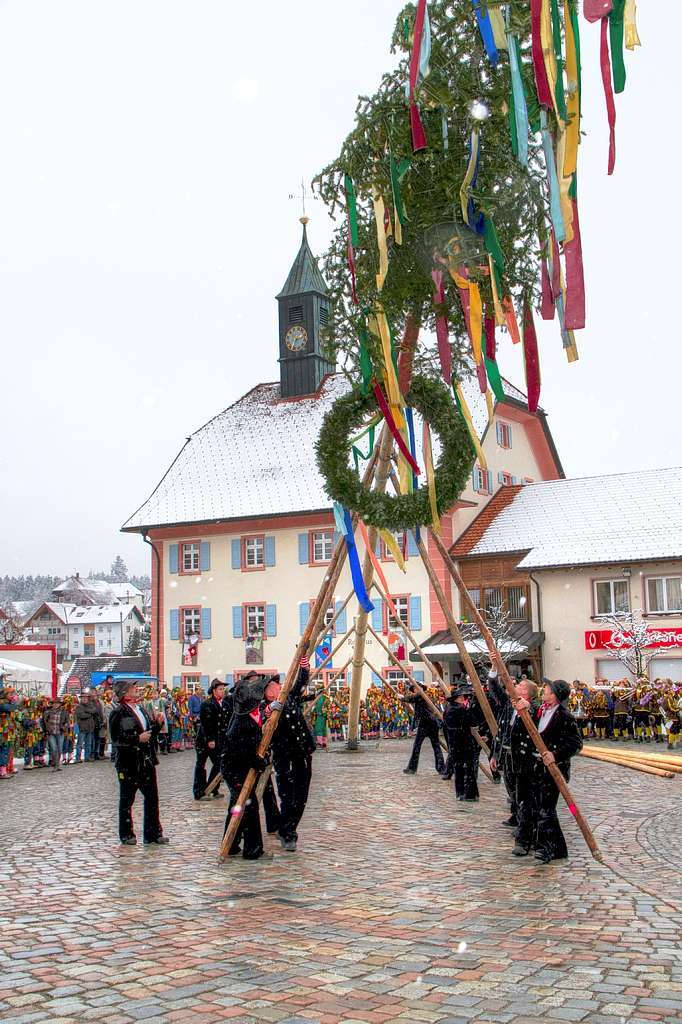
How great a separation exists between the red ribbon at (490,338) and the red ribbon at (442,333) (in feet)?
1.52

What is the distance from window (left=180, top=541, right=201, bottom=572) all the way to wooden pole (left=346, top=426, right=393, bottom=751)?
18.9 m

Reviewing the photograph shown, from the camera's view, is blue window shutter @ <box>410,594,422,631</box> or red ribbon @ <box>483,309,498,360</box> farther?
blue window shutter @ <box>410,594,422,631</box>

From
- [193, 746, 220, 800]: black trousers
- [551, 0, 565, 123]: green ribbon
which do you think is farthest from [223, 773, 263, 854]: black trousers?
[551, 0, 565, 123]: green ribbon

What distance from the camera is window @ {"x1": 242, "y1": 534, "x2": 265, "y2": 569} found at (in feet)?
128

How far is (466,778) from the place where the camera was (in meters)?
13.6

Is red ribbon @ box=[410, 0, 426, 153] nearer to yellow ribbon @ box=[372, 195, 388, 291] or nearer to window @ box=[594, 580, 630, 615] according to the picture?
yellow ribbon @ box=[372, 195, 388, 291]

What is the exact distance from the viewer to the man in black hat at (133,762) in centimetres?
1047

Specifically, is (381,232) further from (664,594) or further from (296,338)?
(296,338)

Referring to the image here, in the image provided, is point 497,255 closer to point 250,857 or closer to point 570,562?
point 250,857

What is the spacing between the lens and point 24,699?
2108 centimetres

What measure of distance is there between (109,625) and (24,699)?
335ft

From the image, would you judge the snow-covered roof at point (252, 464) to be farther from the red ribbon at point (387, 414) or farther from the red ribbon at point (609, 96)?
the red ribbon at point (609, 96)

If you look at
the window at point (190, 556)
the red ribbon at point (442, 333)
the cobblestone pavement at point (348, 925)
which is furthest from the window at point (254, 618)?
the red ribbon at point (442, 333)

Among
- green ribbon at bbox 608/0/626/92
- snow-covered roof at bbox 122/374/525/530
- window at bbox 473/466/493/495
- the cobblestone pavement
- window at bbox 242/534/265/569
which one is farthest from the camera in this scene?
snow-covered roof at bbox 122/374/525/530
